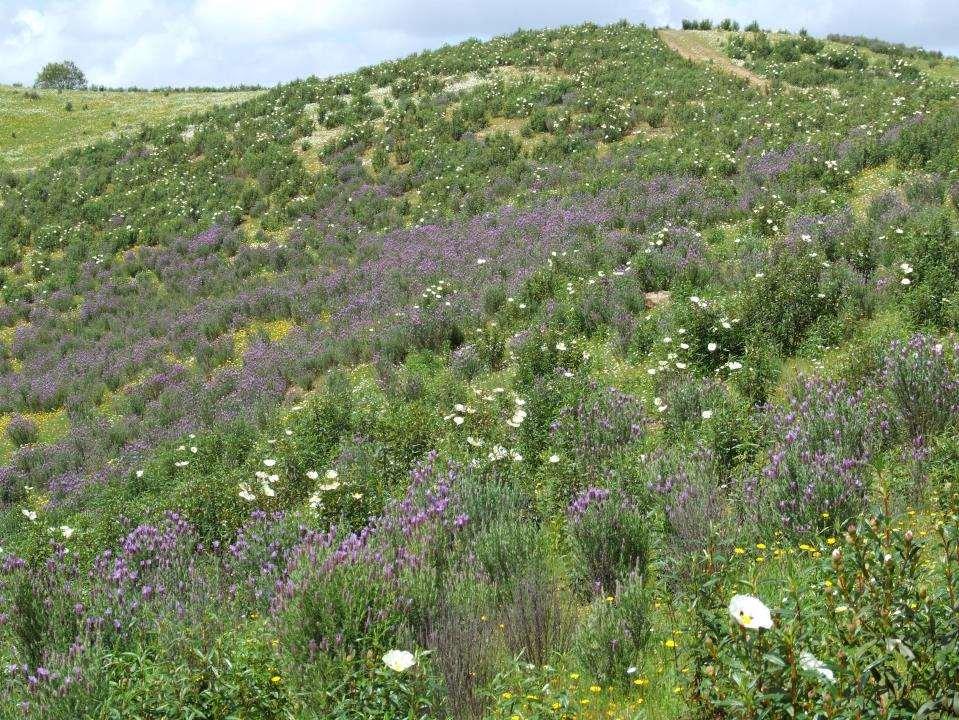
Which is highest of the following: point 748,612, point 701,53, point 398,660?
point 701,53

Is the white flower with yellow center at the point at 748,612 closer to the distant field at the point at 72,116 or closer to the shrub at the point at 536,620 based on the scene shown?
the shrub at the point at 536,620

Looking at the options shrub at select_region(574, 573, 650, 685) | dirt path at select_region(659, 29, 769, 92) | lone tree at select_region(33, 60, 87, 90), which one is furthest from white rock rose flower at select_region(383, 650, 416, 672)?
lone tree at select_region(33, 60, 87, 90)

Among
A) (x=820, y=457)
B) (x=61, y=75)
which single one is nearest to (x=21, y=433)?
(x=820, y=457)

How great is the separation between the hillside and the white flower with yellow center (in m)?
0.01

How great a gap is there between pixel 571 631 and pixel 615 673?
1.82ft

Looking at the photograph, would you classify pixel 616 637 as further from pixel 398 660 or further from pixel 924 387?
pixel 924 387

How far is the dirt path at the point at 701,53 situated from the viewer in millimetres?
23934

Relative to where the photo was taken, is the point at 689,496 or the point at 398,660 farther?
the point at 689,496

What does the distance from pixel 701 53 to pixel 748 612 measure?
29.1 meters

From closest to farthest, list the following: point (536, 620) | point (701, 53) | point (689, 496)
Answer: point (536, 620) → point (689, 496) → point (701, 53)

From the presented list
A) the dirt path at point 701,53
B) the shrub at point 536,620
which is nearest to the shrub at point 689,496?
the shrub at point 536,620

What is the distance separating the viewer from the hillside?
341 centimetres

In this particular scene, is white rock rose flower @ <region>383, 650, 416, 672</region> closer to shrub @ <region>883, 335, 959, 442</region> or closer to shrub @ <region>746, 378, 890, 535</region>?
shrub @ <region>746, 378, 890, 535</region>

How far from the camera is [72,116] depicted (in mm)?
38094
